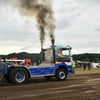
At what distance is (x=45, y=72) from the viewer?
34.9 feet

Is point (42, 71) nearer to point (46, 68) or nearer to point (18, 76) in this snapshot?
point (46, 68)

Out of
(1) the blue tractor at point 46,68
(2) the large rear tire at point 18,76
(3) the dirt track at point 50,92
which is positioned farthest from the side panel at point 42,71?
(3) the dirt track at point 50,92

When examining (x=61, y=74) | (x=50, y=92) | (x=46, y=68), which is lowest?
(x=50, y=92)

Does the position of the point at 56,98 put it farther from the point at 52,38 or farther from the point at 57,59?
the point at 52,38

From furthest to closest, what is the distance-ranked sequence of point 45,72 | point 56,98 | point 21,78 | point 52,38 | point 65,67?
point 52,38 → point 65,67 → point 45,72 → point 21,78 → point 56,98

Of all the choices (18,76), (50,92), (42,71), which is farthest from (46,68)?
(50,92)

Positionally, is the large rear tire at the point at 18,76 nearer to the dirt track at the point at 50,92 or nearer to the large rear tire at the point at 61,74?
the dirt track at the point at 50,92

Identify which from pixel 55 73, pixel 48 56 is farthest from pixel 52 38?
pixel 55 73

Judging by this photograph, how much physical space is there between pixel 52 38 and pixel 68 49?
3.87 metres

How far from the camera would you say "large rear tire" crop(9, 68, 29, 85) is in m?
9.36

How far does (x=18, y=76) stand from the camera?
9.58m

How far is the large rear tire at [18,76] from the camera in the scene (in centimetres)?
936

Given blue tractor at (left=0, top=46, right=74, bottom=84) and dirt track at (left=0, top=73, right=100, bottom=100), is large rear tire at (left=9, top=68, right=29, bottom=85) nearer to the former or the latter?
blue tractor at (left=0, top=46, right=74, bottom=84)

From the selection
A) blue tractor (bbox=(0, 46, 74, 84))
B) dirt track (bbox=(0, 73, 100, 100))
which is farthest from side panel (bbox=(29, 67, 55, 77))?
dirt track (bbox=(0, 73, 100, 100))
